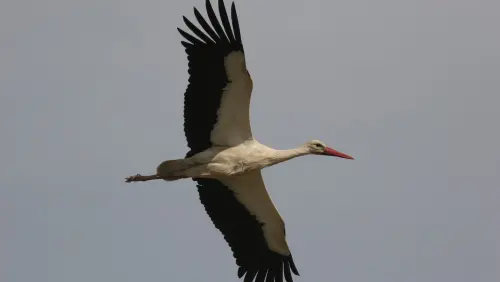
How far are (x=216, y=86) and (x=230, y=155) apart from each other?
1155 mm

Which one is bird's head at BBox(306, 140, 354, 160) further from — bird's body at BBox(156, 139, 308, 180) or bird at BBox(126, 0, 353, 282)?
bird's body at BBox(156, 139, 308, 180)

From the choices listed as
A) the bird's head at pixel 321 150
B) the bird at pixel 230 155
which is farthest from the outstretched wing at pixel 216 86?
the bird's head at pixel 321 150

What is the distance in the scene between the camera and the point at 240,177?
84.1ft

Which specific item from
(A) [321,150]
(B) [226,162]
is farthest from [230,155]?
(A) [321,150]

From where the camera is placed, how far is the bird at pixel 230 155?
2444 cm

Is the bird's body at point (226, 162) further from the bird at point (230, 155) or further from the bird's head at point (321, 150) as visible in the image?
the bird's head at point (321, 150)

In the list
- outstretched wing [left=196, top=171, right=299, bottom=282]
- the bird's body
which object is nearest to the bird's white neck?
the bird's body

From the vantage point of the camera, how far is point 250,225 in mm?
26250

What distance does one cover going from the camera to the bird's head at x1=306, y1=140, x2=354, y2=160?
25828mm

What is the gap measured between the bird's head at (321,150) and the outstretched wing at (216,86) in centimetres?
128

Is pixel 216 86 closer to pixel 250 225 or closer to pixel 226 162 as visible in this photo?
pixel 226 162

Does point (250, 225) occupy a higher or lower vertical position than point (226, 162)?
lower

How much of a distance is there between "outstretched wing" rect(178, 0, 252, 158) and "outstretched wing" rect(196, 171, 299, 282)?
39.3 inches

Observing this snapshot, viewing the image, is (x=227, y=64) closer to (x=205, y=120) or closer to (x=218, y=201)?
(x=205, y=120)
